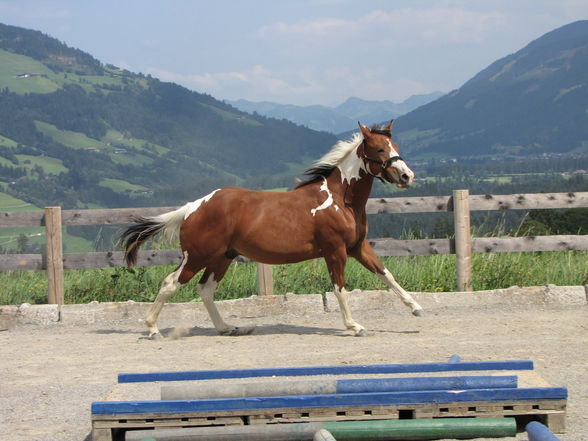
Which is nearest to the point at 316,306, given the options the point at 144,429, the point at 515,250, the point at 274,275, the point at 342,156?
the point at 274,275

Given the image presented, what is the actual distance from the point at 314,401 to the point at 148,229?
503 centimetres

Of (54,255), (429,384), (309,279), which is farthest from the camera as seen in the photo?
(309,279)

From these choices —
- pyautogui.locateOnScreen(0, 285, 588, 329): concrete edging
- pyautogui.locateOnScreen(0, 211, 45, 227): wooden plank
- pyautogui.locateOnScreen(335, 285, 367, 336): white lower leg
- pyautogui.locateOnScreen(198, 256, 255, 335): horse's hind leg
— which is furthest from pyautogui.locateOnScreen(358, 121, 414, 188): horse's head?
pyautogui.locateOnScreen(0, 211, 45, 227): wooden plank

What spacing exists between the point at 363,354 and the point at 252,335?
1.84 meters

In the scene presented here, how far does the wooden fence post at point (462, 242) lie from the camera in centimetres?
1134

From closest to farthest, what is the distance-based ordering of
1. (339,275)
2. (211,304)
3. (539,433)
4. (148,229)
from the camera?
1. (539,433)
2. (339,275)
3. (211,304)
4. (148,229)

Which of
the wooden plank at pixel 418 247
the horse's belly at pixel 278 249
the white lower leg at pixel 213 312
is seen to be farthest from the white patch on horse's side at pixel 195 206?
the wooden plank at pixel 418 247

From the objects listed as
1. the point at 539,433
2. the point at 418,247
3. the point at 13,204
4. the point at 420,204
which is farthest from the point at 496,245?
the point at 13,204

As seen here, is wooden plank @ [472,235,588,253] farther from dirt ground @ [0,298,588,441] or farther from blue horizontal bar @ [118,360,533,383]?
blue horizontal bar @ [118,360,533,383]

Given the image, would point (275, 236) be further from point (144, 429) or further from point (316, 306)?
point (144, 429)

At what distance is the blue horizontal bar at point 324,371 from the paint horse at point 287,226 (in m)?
3.05

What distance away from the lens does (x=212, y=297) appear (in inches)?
379

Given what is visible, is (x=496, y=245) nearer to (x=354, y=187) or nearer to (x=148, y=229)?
(x=354, y=187)

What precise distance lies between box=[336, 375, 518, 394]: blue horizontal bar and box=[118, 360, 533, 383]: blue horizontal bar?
49 centimetres
